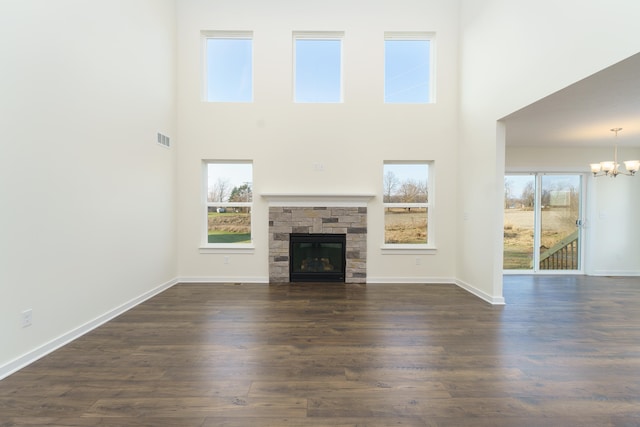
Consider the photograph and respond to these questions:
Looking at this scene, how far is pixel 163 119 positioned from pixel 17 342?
3305 mm

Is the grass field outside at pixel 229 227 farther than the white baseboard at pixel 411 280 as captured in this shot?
Yes

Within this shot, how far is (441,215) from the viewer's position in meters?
4.93

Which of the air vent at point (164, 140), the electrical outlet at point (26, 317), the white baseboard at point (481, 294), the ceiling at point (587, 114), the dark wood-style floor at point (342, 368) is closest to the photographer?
the dark wood-style floor at point (342, 368)

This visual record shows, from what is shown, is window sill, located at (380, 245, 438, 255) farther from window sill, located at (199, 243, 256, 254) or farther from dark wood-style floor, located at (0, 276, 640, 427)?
window sill, located at (199, 243, 256, 254)

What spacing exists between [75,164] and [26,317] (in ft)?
4.61

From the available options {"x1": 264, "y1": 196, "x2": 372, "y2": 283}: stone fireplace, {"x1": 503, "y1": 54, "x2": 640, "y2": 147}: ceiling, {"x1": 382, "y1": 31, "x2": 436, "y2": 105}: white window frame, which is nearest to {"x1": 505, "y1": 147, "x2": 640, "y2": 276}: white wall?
{"x1": 503, "y1": 54, "x2": 640, "y2": 147}: ceiling

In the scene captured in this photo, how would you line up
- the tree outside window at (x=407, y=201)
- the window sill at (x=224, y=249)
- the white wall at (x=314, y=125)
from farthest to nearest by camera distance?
the tree outside window at (x=407, y=201) < the window sill at (x=224, y=249) < the white wall at (x=314, y=125)

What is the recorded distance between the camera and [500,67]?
3674 millimetres

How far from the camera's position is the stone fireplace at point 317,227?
16.1 feet

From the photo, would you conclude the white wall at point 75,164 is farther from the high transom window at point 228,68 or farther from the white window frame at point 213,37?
the high transom window at point 228,68

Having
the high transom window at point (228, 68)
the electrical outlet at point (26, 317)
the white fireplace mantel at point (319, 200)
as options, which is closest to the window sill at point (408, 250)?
the white fireplace mantel at point (319, 200)

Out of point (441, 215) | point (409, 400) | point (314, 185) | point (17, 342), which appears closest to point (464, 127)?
point (441, 215)

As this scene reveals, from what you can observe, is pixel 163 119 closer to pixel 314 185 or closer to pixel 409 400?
pixel 314 185

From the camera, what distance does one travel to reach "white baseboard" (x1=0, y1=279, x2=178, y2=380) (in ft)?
7.09
